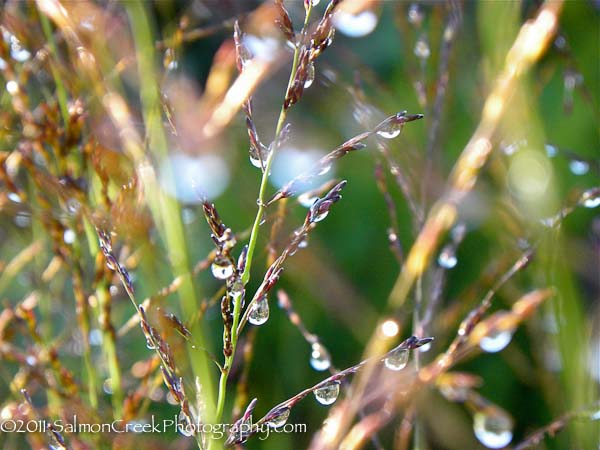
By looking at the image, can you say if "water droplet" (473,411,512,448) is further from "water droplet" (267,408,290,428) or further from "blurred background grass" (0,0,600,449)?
"water droplet" (267,408,290,428)

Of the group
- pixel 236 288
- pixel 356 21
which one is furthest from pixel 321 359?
pixel 356 21

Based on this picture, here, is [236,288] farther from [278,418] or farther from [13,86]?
[13,86]

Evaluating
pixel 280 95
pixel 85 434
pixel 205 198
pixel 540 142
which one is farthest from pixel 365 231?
pixel 205 198

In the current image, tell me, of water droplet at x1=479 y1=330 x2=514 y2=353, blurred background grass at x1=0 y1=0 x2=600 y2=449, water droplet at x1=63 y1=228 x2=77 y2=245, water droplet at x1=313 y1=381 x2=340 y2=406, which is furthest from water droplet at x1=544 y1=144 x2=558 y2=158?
water droplet at x1=63 y1=228 x2=77 y2=245

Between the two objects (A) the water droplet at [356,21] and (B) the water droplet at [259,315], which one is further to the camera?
(A) the water droplet at [356,21]

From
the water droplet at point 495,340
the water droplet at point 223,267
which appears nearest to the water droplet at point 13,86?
the water droplet at point 223,267

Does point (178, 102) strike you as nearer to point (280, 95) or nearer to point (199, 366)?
point (199, 366)

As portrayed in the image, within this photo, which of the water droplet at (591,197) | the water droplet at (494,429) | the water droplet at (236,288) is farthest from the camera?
the water droplet at (494,429)

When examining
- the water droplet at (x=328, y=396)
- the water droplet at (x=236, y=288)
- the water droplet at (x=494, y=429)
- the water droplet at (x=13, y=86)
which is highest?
the water droplet at (x=13, y=86)

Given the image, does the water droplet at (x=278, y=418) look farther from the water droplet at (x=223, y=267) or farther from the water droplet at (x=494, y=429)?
the water droplet at (x=494, y=429)
